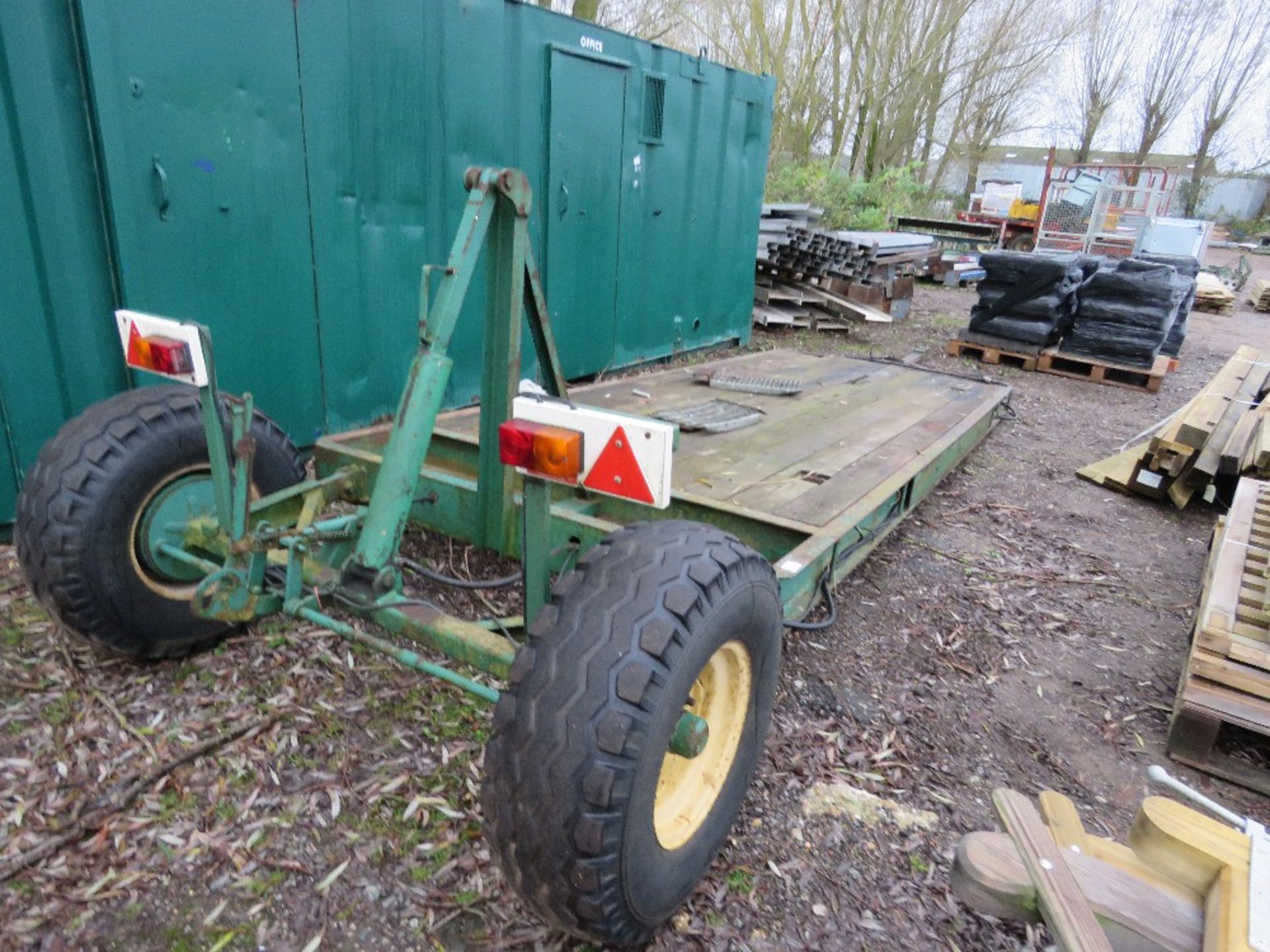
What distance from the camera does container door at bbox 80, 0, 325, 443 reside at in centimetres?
376

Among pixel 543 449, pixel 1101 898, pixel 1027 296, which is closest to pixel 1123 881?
pixel 1101 898

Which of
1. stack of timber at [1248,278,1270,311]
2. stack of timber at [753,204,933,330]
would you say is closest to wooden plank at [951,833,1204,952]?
stack of timber at [753,204,933,330]

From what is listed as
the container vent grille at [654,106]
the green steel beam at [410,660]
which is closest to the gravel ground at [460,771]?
the green steel beam at [410,660]

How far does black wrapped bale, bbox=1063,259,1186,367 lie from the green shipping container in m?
5.01

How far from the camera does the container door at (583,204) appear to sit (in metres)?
6.25

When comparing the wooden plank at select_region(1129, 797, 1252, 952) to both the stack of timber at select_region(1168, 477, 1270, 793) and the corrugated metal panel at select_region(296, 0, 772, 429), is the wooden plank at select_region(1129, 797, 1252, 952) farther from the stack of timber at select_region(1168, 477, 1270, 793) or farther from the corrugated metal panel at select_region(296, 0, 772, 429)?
the corrugated metal panel at select_region(296, 0, 772, 429)

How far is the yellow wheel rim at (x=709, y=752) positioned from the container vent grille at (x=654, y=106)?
6063mm

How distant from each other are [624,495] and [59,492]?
5.54 feet

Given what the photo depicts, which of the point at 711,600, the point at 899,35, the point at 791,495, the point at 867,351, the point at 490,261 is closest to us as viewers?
the point at 711,600

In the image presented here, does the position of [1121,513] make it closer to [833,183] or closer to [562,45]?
[562,45]

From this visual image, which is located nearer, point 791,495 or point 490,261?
point 490,261

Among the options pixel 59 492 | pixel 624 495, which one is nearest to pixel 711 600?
pixel 624 495

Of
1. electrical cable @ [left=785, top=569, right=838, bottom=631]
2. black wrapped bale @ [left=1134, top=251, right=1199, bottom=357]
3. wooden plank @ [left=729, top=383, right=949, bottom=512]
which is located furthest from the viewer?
black wrapped bale @ [left=1134, top=251, right=1199, bottom=357]

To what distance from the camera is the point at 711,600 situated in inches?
71.6
